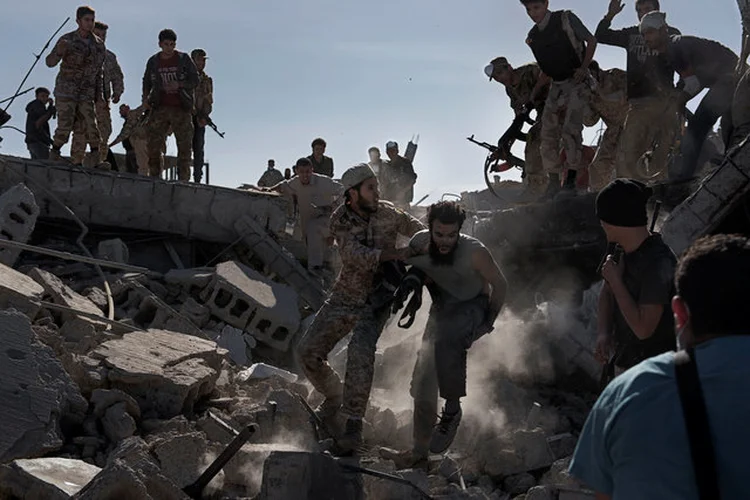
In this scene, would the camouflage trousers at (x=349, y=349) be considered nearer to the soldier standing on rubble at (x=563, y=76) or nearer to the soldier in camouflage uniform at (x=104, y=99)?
the soldier standing on rubble at (x=563, y=76)

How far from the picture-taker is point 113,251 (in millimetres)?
10297

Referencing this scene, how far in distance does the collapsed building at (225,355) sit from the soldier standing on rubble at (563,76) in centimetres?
53

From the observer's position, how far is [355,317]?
20.2ft

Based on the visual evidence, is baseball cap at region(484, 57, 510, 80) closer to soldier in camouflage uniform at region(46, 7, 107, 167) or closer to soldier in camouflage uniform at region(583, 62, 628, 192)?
soldier in camouflage uniform at region(583, 62, 628, 192)

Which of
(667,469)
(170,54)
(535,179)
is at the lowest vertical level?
(667,469)

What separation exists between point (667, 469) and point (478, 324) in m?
3.68

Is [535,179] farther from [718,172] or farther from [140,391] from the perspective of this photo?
[140,391]

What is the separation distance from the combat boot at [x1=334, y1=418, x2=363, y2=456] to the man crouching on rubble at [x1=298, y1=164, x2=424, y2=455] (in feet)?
0.32

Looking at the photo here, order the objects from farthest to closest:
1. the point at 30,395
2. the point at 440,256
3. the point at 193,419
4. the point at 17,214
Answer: the point at 17,214
the point at 193,419
the point at 440,256
the point at 30,395

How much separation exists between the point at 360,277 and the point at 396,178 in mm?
6990

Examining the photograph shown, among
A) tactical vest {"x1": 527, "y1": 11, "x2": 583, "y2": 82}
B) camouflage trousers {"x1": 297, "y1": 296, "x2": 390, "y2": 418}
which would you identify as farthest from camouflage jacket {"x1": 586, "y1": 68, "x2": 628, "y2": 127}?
camouflage trousers {"x1": 297, "y1": 296, "x2": 390, "y2": 418}

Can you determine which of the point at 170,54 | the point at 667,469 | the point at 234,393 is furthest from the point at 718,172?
the point at 170,54

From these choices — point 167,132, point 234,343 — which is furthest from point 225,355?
point 167,132

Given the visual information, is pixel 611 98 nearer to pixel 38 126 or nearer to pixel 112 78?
pixel 112 78
